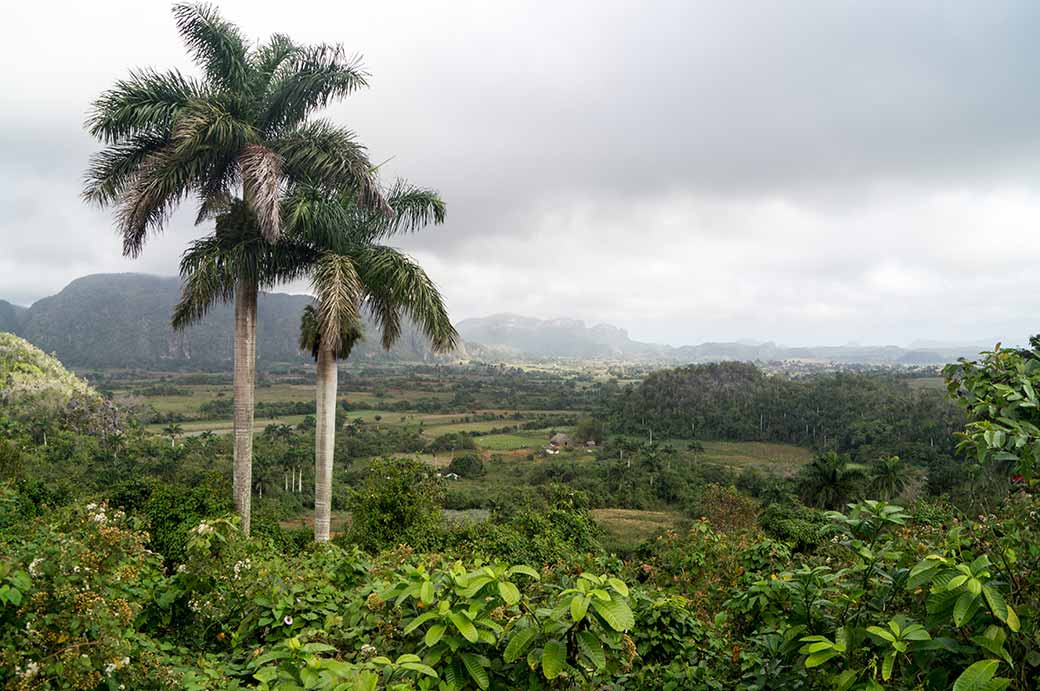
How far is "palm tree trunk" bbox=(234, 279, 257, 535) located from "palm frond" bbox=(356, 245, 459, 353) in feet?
6.31

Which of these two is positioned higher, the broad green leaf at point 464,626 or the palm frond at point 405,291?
the palm frond at point 405,291

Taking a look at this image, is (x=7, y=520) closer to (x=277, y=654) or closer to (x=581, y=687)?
(x=277, y=654)

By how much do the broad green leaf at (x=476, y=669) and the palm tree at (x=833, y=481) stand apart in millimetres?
34498

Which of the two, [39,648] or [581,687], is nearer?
[581,687]

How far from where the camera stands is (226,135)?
804 centimetres

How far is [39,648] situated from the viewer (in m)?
2.86

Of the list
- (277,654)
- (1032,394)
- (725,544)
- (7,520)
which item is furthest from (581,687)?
(7,520)

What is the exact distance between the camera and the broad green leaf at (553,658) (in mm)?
1840

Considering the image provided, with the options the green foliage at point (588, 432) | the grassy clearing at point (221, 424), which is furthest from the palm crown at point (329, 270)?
the green foliage at point (588, 432)

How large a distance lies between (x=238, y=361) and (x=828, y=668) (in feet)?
29.4

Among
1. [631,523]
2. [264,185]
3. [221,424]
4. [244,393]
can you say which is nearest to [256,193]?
[264,185]

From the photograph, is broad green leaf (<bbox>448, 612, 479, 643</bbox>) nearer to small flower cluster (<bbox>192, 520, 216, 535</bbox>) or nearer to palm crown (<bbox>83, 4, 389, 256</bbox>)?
small flower cluster (<bbox>192, 520, 216, 535</bbox>)

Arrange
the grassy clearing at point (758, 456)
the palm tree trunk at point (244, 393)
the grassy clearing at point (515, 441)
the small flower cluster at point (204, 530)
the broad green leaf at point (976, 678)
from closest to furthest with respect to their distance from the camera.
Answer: the broad green leaf at point (976, 678) < the small flower cluster at point (204, 530) < the palm tree trunk at point (244, 393) < the grassy clearing at point (758, 456) < the grassy clearing at point (515, 441)

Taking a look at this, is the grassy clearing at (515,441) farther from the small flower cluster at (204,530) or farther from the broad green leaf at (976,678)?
the broad green leaf at (976,678)
